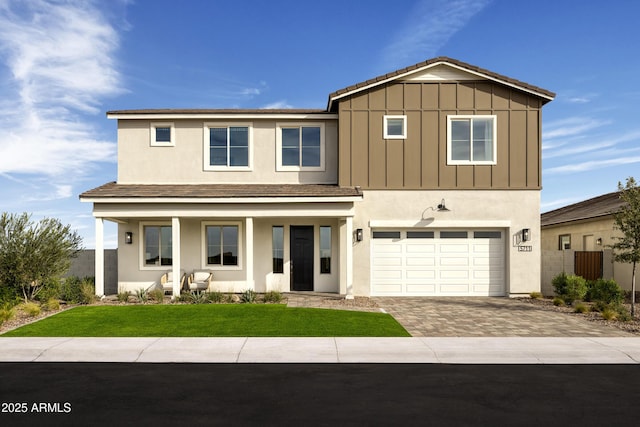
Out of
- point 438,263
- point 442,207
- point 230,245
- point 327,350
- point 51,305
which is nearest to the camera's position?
point 327,350

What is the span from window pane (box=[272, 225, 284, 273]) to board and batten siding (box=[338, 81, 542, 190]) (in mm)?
3148

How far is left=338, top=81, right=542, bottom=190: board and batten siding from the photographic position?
59.1 feet

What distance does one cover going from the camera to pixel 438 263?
59.9 ft

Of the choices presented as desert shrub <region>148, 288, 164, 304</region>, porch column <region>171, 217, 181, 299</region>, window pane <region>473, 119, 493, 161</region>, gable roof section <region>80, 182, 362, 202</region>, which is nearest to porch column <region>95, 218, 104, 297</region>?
gable roof section <region>80, 182, 362, 202</region>

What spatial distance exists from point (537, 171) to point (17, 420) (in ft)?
56.8

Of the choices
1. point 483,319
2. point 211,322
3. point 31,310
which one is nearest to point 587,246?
point 483,319

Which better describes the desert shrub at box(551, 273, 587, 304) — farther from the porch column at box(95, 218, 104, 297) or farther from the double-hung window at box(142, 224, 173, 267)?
the porch column at box(95, 218, 104, 297)

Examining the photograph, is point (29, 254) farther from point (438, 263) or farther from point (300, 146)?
point (438, 263)

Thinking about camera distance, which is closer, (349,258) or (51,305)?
(51,305)

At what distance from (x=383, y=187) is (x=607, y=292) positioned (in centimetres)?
811

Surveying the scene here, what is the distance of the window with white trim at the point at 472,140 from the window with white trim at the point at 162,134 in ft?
34.1

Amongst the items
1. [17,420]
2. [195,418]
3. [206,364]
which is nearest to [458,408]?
[195,418]

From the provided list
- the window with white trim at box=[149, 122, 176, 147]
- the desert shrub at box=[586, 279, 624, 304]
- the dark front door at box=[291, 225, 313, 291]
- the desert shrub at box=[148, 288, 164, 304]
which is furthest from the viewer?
the window with white trim at box=[149, 122, 176, 147]

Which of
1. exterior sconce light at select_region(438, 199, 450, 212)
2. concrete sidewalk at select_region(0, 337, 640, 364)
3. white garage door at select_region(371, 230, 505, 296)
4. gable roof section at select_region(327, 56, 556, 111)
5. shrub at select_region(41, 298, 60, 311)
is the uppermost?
gable roof section at select_region(327, 56, 556, 111)
